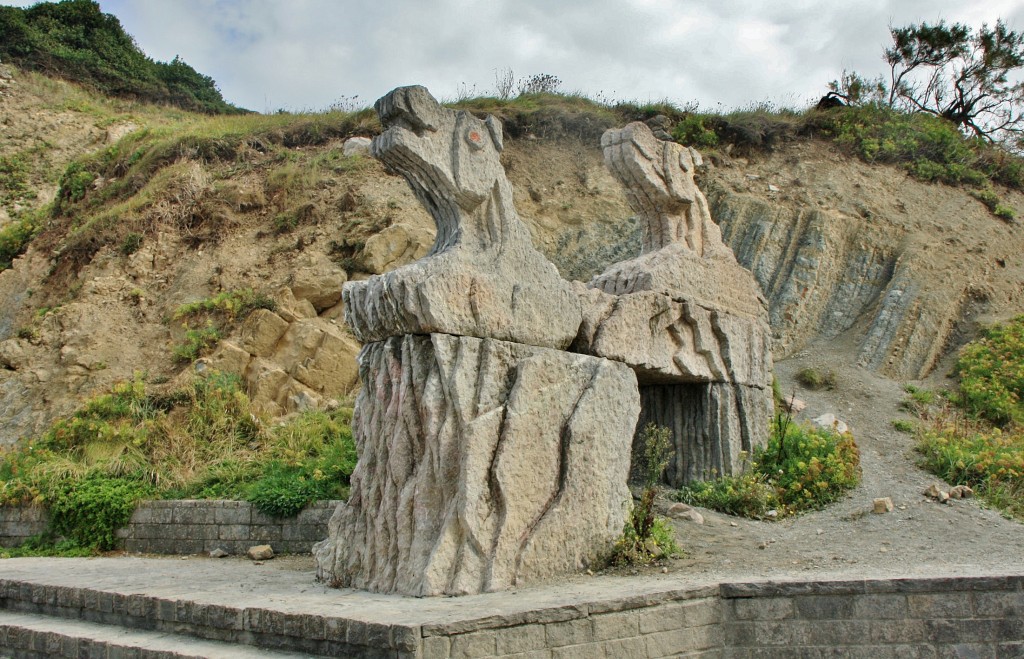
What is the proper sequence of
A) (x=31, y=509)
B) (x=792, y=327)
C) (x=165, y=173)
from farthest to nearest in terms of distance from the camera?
1. (x=165, y=173)
2. (x=792, y=327)
3. (x=31, y=509)

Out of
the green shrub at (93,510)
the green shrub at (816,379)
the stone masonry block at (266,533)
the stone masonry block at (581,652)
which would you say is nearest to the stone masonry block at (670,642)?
the stone masonry block at (581,652)

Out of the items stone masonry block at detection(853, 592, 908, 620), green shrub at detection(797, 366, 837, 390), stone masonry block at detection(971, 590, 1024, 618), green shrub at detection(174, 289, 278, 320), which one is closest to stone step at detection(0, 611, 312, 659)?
stone masonry block at detection(853, 592, 908, 620)

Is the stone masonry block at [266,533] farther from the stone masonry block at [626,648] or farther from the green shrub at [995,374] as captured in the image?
the green shrub at [995,374]

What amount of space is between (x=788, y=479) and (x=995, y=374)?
457cm

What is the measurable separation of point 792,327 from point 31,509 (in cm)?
977

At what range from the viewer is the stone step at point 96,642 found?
13.9 ft

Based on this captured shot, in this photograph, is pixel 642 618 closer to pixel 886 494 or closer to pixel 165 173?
pixel 886 494

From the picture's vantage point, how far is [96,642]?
4.73 meters

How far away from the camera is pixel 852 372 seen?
36.6 feet

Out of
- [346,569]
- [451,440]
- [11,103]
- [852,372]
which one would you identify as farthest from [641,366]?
[11,103]

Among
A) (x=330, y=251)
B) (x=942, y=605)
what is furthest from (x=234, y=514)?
(x=942, y=605)

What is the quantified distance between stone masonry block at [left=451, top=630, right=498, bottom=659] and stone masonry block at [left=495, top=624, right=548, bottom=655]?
3 cm

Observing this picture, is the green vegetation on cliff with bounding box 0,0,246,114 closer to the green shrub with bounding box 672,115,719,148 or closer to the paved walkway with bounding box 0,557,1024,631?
the green shrub with bounding box 672,115,719,148

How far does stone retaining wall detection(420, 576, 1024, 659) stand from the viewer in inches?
175
